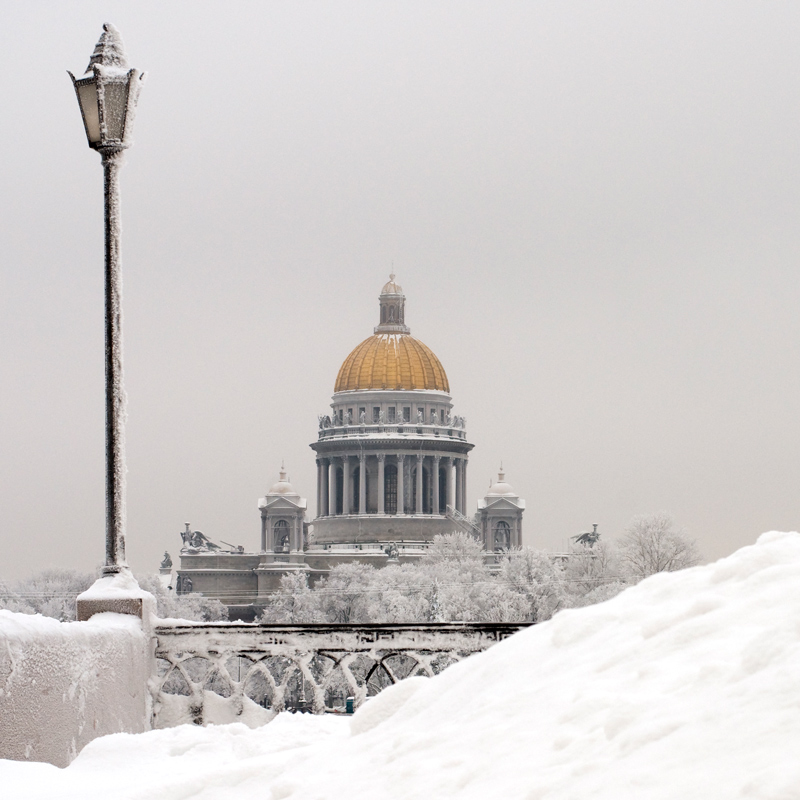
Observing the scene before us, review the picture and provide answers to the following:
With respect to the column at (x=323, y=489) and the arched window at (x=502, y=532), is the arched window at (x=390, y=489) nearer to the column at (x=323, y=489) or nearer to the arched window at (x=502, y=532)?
the column at (x=323, y=489)

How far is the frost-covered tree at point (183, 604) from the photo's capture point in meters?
99.1

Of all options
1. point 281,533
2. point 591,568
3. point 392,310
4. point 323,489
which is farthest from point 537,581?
point 392,310

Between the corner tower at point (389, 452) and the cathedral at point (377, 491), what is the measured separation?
0.10m

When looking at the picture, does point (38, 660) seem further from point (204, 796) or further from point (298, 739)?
point (204, 796)

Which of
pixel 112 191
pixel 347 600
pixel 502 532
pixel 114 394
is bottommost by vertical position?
pixel 114 394

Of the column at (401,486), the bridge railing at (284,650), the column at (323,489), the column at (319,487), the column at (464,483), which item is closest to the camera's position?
the bridge railing at (284,650)

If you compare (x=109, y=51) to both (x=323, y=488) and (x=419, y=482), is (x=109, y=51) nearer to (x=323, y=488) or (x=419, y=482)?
(x=419, y=482)

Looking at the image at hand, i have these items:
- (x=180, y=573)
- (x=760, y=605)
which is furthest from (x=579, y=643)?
(x=180, y=573)

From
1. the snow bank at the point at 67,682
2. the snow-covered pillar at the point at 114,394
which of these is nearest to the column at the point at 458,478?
the snow-covered pillar at the point at 114,394

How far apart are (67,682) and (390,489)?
430ft

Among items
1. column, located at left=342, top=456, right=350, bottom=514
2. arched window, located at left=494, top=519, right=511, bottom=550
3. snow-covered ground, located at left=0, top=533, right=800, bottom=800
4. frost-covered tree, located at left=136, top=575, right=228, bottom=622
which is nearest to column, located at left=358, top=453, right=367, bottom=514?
column, located at left=342, top=456, right=350, bottom=514

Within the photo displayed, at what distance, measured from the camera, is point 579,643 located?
5.43 meters

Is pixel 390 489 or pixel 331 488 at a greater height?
pixel 331 488

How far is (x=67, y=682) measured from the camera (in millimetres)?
9859
